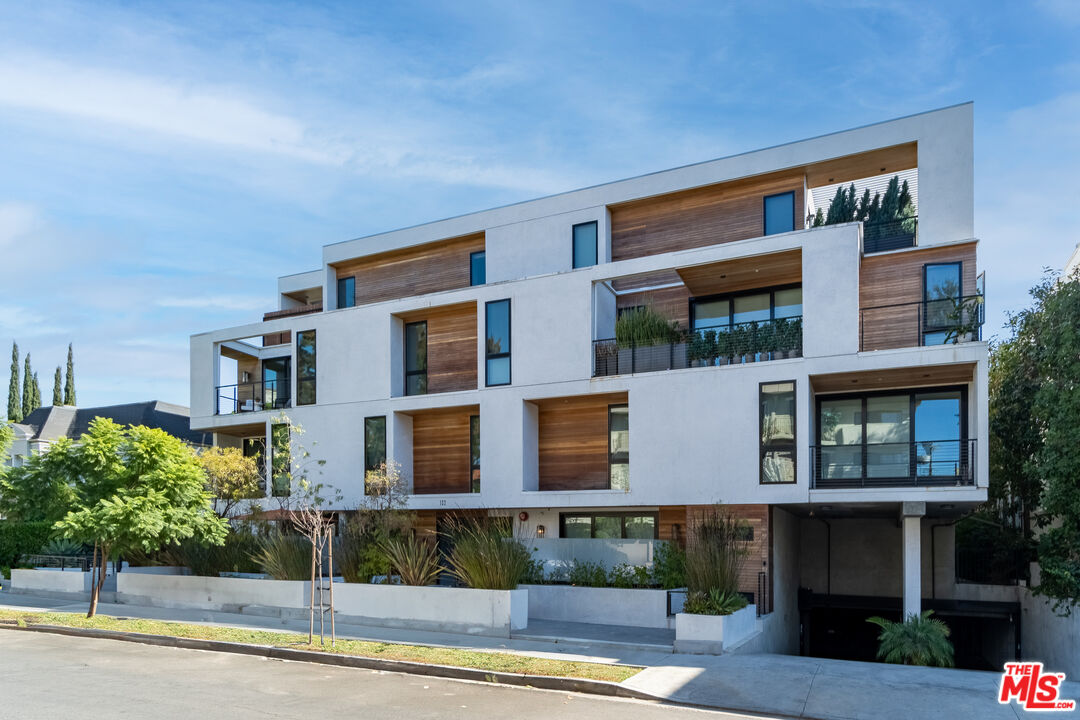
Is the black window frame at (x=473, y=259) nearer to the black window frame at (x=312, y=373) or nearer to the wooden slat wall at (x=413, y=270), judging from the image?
the wooden slat wall at (x=413, y=270)

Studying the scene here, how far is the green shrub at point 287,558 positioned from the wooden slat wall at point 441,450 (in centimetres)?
518

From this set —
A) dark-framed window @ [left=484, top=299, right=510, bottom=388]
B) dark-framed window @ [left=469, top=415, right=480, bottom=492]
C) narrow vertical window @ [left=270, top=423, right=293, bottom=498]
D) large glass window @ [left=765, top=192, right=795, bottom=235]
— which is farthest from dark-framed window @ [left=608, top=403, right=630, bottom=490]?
narrow vertical window @ [left=270, top=423, right=293, bottom=498]

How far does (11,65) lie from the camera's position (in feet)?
42.2

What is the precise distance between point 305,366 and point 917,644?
58.2 ft

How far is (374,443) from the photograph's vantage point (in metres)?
22.8

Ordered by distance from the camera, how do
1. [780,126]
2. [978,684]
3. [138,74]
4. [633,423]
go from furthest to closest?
[780,126], [633,423], [138,74], [978,684]

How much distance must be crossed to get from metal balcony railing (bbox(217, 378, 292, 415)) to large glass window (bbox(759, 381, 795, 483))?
48.4 ft

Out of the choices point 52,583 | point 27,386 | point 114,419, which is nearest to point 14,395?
point 27,386

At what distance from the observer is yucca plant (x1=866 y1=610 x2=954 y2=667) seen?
47.9 feet

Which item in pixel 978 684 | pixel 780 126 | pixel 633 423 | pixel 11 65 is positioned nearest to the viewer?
pixel 978 684

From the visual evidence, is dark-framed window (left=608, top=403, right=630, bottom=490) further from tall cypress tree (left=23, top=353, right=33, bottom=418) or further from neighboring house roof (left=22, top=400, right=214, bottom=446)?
tall cypress tree (left=23, top=353, right=33, bottom=418)

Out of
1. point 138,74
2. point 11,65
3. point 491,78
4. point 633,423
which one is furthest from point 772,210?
point 11,65

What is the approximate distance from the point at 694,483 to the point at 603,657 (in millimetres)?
5720

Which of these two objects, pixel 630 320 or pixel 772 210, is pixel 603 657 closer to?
pixel 630 320
